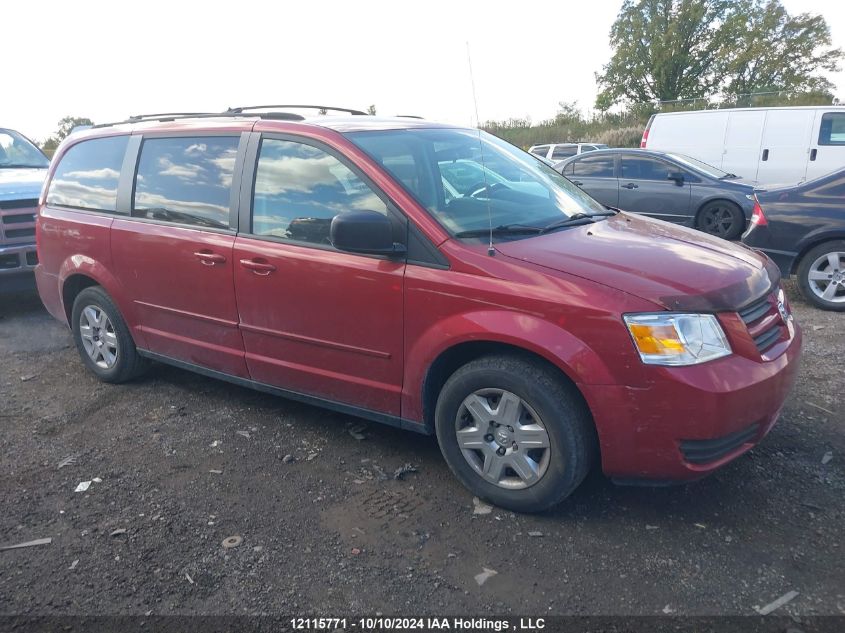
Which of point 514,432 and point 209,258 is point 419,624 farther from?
point 209,258

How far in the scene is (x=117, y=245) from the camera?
15.2 feet

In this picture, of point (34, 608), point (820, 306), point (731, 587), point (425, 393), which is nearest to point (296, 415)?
point (425, 393)

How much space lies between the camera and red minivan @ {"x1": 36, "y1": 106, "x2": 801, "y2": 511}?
2.93 metres

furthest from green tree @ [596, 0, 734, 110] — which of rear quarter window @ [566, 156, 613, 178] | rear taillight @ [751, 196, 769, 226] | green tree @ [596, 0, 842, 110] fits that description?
rear taillight @ [751, 196, 769, 226]

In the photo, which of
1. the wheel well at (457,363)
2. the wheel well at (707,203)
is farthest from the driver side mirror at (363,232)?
the wheel well at (707,203)

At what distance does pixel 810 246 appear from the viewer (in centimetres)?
679

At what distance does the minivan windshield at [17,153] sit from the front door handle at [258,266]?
5790 millimetres

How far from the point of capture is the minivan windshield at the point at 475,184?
3.54 meters

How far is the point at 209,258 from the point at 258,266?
1.32ft

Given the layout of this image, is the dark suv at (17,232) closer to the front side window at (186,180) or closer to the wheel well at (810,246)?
the front side window at (186,180)

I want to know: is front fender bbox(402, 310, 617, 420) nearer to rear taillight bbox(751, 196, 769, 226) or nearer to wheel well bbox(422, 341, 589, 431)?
wheel well bbox(422, 341, 589, 431)

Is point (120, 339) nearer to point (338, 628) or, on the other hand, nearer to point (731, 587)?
point (338, 628)

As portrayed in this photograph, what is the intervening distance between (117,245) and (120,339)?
0.69 meters

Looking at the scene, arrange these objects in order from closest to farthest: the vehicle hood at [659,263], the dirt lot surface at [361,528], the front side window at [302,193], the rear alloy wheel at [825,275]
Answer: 1. the dirt lot surface at [361,528]
2. the vehicle hood at [659,263]
3. the front side window at [302,193]
4. the rear alloy wheel at [825,275]
